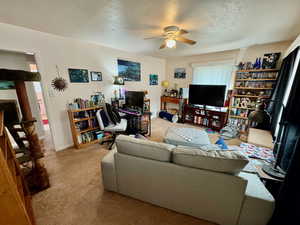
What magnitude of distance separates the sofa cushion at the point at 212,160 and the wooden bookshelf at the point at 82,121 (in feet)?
7.90

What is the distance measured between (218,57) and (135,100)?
2.99 m

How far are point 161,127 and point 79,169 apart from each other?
2630 mm

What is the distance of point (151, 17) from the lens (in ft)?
5.89

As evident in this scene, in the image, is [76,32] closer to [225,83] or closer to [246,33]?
[246,33]

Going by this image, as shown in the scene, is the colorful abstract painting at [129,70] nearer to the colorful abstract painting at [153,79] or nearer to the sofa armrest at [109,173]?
the colorful abstract painting at [153,79]

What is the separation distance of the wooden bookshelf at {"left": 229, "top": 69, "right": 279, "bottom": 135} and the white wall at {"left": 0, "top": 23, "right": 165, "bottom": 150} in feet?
11.3

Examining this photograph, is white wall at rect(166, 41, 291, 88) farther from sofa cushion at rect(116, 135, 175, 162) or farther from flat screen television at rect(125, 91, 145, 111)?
sofa cushion at rect(116, 135, 175, 162)

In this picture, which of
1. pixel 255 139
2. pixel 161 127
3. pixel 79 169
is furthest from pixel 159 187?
pixel 161 127

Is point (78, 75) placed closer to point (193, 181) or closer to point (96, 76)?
point (96, 76)

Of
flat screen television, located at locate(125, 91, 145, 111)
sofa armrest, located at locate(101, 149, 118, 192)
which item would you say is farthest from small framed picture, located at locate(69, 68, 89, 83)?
sofa armrest, located at locate(101, 149, 118, 192)

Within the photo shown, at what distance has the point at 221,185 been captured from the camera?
115 centimetres

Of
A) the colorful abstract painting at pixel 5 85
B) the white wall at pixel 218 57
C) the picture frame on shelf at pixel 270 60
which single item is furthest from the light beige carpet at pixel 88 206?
the white wall at pixel 218 57

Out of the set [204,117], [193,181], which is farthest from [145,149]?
[204,117]

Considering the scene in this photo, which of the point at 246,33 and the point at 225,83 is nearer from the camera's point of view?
the point at 246,33
